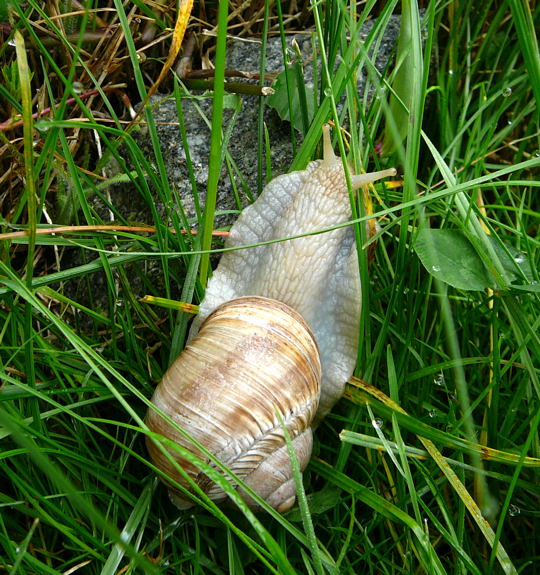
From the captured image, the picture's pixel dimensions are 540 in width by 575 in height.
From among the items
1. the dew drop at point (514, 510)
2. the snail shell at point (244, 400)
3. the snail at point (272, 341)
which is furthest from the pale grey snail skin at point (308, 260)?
the dew drop at point (514, 510)

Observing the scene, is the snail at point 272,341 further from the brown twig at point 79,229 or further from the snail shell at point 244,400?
the brown twig at point 79,229

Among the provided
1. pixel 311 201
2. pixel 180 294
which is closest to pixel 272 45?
pixel 311 201

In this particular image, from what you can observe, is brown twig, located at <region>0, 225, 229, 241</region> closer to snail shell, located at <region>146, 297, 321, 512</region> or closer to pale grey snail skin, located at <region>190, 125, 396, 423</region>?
pale grey snail skin, located at <region>190, 125, 396, 423</region>

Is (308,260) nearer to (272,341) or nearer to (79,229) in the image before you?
(272,341)

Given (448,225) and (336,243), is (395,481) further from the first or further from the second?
(448,225)

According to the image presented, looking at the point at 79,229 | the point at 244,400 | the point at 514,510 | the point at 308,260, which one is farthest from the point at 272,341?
the point at 514,510

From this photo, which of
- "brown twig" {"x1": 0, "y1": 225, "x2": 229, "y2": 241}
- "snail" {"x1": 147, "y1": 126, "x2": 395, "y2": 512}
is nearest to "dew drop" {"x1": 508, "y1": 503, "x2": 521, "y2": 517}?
"snail" {"x1": 147, "y1": 126, "x2": 395, "y2": 512}

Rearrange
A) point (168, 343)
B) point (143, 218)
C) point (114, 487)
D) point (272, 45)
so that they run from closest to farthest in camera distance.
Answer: point (114, 487) < point (168, 343) < point (143, 218) < point (272, 45)
